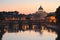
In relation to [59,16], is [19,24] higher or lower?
lower

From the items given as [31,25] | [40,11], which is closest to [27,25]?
[31,25]

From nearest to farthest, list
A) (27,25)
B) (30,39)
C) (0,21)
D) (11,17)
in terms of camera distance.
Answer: (30,39)
(0,21)
(27,25)
(11,17)

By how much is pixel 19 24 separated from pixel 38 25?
12.7 feet

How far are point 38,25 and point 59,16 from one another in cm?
2587

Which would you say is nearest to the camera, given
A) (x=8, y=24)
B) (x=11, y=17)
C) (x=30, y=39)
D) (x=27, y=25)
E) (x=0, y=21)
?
(x=30, y=39)

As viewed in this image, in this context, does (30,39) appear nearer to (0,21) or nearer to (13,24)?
(0,21)

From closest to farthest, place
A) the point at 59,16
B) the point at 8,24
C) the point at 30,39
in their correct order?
the point at 59,16, the point at 30,39, the point at 8,24

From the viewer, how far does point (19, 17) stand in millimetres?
71500

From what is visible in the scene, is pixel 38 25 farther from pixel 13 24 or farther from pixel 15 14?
pixel 15 14

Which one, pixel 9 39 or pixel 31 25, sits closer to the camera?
pixel 9 39

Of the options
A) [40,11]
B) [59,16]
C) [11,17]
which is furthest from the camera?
[40,11]

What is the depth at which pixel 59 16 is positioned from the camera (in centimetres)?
2747

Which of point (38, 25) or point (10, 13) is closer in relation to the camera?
point (38, 25)

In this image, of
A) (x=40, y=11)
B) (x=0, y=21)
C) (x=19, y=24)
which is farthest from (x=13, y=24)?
(x=40, y=11)
